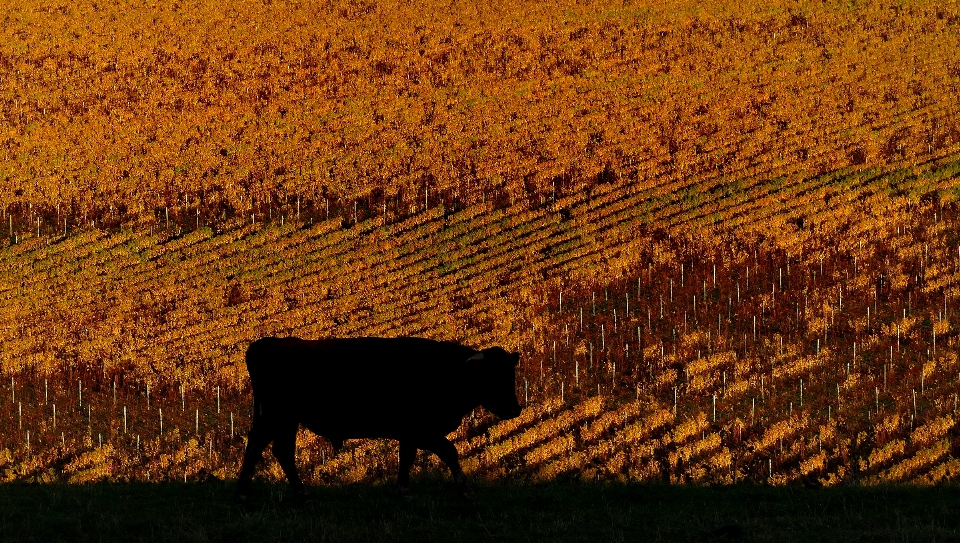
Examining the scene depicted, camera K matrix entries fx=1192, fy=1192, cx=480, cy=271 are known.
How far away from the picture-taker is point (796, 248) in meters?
29.9

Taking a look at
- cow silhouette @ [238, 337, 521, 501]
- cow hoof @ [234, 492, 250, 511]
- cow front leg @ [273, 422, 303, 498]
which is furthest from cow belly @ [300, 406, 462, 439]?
cow hoof @ [234, 492, 250, 511]

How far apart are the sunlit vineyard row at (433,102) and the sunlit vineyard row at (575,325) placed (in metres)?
2.00

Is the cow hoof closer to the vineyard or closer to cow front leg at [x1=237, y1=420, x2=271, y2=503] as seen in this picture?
cow front leg at [x1=237, y1=420, x2=271, y2=503]

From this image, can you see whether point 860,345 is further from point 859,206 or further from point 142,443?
point 142,443

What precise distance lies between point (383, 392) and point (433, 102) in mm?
28884

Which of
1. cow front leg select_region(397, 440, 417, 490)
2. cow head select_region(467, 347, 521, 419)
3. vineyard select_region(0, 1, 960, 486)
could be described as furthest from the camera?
vineyard select_region(0, 1, 960, 486)

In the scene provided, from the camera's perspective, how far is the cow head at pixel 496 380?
1427 cm

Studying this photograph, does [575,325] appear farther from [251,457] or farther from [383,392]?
[251,457]

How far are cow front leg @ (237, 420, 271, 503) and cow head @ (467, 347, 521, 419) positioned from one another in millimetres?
2785

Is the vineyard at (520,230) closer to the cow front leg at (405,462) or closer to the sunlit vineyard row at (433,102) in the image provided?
the sunlit vineyard row at (433,102)

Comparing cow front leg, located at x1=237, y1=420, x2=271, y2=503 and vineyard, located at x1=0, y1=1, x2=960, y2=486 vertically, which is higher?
cow front leg, located at x1=237, y1=420, x2=271, y2=503

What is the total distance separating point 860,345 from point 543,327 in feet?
22.2

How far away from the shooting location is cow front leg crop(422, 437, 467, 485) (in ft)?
44.8

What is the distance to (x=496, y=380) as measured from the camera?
1435 cm
